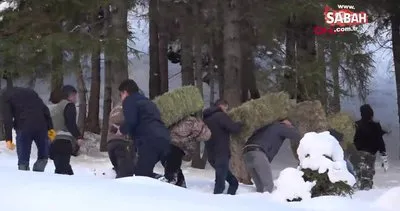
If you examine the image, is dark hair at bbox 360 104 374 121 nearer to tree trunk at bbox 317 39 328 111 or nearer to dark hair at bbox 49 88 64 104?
tree trunk at bbox 317 39 328 111

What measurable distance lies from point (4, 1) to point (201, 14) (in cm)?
462

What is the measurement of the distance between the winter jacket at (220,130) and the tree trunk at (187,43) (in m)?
7.80

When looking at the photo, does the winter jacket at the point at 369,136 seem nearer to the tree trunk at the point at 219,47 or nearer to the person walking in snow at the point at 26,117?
the tree trunk at the point at 219,47

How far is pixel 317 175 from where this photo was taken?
7418mm

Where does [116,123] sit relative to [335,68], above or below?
below

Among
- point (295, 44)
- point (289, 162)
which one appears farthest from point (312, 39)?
point (289, 162)

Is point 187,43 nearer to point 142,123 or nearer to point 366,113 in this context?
point 366,113

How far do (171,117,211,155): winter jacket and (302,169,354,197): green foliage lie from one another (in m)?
2.57

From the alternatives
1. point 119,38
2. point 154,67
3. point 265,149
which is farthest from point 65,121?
point 154,67

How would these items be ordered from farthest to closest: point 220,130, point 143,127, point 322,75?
point 322,75, point 220,130, point 143,127

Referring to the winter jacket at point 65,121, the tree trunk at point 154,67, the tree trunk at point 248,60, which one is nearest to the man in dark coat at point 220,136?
the winter jacket at point 65,121

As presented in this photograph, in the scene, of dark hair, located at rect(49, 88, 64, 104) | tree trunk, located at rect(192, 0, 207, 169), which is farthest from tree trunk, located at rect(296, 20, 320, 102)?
dark hair, located at rect(49, 88, 64, 104)

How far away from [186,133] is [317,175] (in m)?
2.90

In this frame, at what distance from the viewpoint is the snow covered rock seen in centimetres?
739
